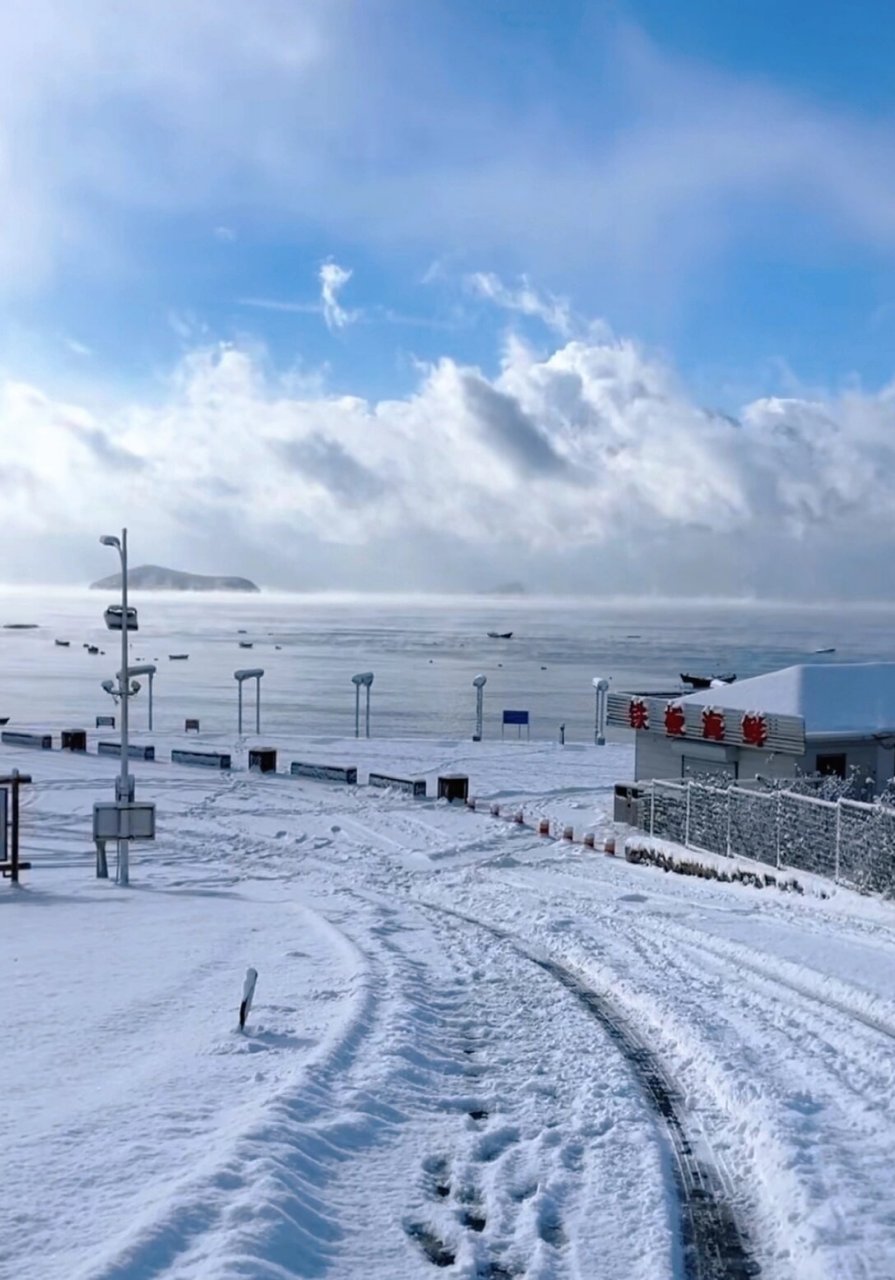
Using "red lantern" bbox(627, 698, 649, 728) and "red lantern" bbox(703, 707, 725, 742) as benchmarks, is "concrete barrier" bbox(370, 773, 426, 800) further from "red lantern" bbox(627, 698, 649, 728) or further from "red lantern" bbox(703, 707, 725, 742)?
"red lantern" bbox(703, 707, 725, 742)

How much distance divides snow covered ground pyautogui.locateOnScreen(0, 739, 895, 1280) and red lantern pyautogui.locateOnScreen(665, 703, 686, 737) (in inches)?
468

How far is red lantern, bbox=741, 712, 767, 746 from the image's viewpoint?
2502 cm

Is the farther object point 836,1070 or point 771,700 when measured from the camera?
point 771,700

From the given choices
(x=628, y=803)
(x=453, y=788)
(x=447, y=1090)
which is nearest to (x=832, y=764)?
(x=628, y=803)

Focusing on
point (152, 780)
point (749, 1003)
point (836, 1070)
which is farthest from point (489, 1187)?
point (152, 780)

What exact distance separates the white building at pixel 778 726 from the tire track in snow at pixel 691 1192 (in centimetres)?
1707

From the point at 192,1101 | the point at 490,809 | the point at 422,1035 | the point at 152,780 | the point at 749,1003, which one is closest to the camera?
the point at 192,1101

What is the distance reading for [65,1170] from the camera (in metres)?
5.47

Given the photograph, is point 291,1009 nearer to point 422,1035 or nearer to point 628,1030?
point 422,1035

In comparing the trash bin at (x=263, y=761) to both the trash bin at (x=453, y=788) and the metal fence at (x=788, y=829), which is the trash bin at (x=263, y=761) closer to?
the trash bin at (x=453, y=788)

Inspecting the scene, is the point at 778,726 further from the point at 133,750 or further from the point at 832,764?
the point at 133,750

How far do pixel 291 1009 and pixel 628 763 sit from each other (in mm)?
30677

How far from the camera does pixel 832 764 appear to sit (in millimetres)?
25141

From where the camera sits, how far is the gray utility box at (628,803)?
25.8m
